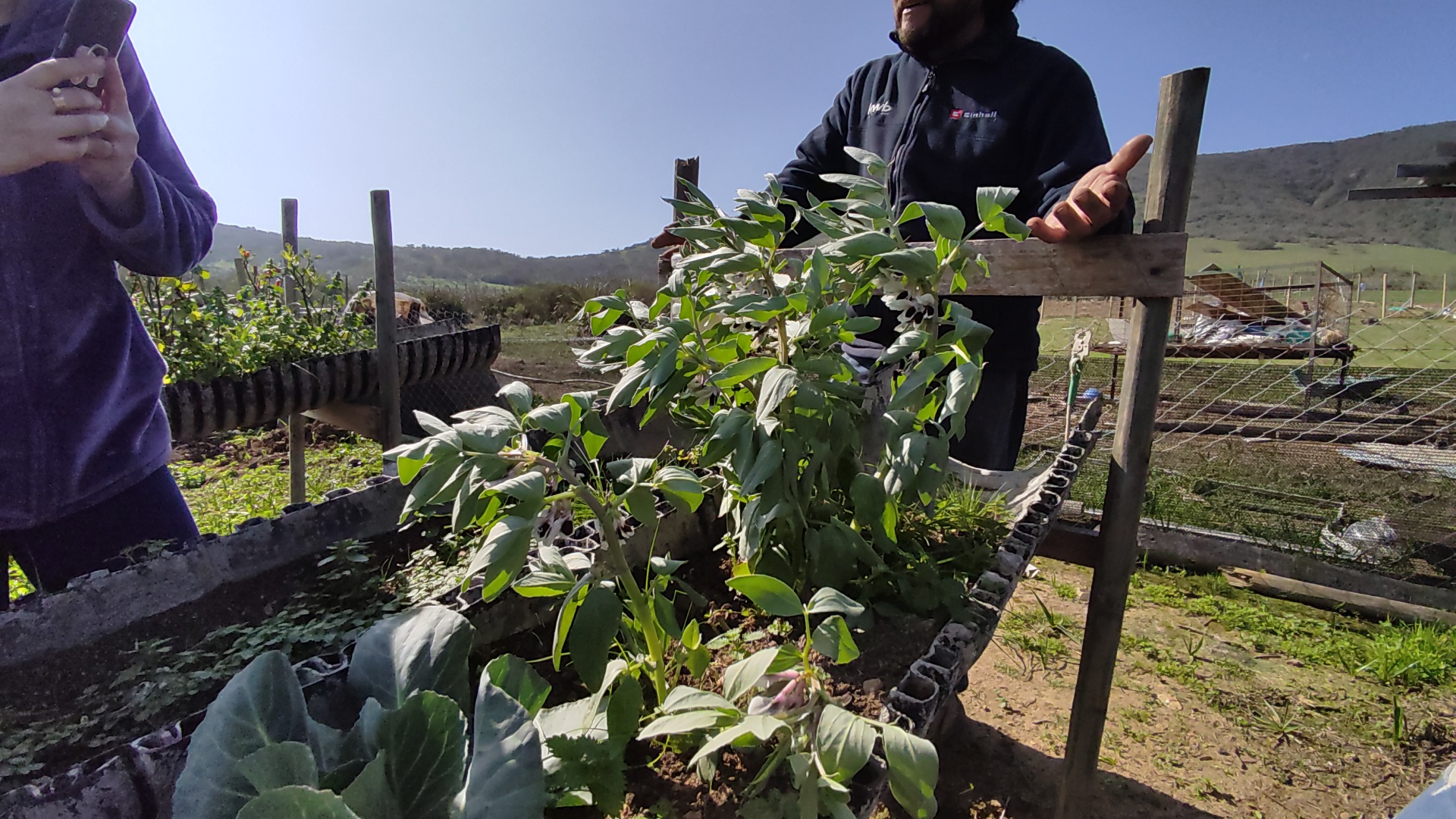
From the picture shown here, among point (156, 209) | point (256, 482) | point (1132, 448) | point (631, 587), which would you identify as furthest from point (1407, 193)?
point (256, 482)

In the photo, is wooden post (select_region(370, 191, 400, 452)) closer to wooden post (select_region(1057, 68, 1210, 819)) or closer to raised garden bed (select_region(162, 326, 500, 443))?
raised garden bed (select_region(162, 326, 500, 443))

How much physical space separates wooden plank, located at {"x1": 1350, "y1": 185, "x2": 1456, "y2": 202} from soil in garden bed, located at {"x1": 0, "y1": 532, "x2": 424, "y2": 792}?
12.1 feet

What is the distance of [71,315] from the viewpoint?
1.09 meters

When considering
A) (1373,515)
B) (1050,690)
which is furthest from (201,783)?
(1373,515)

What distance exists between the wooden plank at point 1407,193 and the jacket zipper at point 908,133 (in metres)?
2.30

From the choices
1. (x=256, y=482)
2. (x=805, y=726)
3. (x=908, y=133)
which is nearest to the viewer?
(x=805, y=726)

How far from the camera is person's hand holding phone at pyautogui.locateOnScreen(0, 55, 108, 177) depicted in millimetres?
901

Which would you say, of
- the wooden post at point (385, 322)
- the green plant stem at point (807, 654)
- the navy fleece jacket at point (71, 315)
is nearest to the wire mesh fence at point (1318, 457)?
the green plant stem at point (807, 654)

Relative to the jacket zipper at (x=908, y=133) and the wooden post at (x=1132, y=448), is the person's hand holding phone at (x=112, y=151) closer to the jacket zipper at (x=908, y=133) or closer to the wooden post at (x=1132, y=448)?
the jacket zipper at (x=908, y=133)

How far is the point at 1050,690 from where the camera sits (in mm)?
2166

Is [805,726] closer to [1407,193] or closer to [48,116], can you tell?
[48,116]

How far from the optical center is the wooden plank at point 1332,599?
254cm

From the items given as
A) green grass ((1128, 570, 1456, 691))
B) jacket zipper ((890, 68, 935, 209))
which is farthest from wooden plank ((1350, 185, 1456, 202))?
jacket zipper ((890, 68, 935, 209))

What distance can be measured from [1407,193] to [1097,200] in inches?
109
